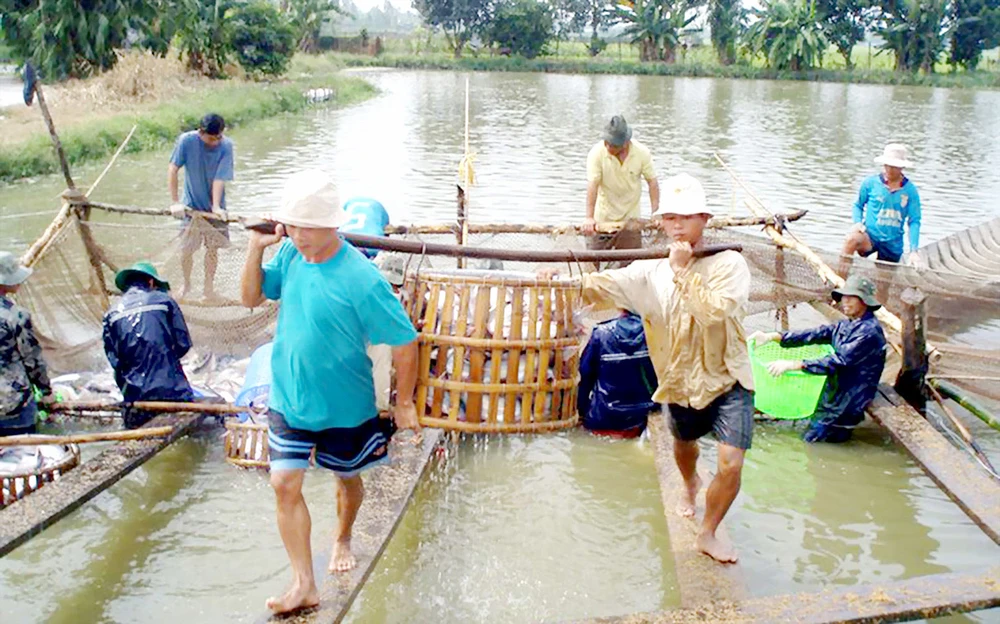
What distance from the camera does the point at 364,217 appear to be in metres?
5.45

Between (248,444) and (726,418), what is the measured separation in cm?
262

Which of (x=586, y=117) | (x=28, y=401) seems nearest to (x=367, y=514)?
(x=28, y=401)

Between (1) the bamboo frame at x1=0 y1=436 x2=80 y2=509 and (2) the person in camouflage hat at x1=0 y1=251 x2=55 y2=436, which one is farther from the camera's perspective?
(2) the person in camouflage hat at x1=0 y1=251 x2=55 y2=436

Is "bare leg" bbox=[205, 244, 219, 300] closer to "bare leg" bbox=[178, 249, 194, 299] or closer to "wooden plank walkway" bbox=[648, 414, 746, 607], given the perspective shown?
"bare leg" bbox=[178, 249, 194, 299]

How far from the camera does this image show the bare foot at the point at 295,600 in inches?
121

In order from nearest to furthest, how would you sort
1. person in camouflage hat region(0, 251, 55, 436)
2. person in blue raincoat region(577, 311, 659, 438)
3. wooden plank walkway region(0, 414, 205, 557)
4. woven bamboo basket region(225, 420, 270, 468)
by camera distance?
1. wooden plank walkway region(0, 414, 205, 557)
2. person in camouflage hat region(0, 251, 55, 436)
3. woven bamboo basket region(225, 420, 270, 468)
4. person in blue raincoat region(577, 311, 659, 438)

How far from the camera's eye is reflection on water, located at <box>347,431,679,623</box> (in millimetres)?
3945

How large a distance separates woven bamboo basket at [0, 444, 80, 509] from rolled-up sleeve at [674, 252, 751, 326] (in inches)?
116

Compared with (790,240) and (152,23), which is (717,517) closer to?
(790,240)

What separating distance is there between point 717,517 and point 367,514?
4.65 feet

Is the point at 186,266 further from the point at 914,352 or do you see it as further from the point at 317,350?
the point at 914,352

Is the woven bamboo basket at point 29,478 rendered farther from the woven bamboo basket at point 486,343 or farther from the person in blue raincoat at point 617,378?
the person in blue raincoat at point 617,378

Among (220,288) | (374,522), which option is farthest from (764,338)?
(220,288)

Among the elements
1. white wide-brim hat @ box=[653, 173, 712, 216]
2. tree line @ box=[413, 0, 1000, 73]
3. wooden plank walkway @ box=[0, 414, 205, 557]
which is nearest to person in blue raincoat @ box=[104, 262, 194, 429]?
wooden plank walkway @ box=[0, 414, 205, 557]
